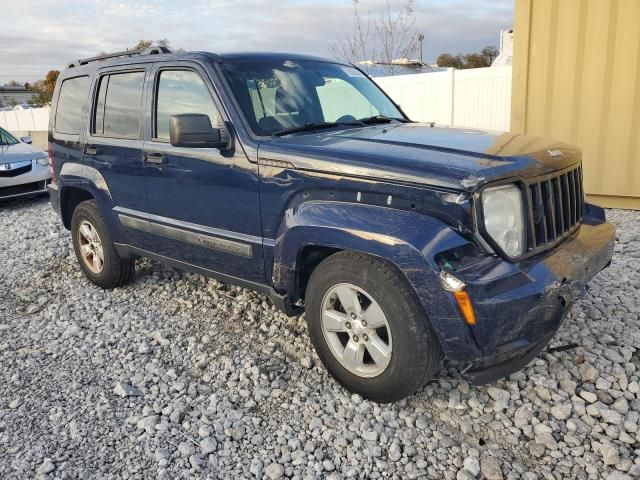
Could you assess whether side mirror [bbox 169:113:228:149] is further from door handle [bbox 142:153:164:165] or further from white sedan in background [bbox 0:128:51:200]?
white sedan in background [bbox 0:128:51:200]

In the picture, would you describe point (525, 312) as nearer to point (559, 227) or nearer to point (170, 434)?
point (559, 227)

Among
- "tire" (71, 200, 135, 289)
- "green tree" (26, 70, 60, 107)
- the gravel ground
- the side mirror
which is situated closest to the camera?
the gravel ground

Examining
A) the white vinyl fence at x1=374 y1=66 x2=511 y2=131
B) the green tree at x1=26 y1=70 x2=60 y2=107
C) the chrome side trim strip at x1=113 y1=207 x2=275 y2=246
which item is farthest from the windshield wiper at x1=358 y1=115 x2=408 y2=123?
the green tree at x1=26 y1=70 x2=60 y2=107

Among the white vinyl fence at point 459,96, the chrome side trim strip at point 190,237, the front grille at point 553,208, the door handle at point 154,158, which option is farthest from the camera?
the white vinyl fence at point 459,96

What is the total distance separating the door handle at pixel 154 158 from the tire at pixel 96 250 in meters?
1.00

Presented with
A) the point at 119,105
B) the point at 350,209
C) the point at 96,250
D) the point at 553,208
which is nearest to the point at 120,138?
the point at 119,105

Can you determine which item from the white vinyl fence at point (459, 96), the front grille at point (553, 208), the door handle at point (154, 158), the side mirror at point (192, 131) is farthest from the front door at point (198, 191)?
the white vinyl fence at point (459, 96)

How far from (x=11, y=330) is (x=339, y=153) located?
3.15 m

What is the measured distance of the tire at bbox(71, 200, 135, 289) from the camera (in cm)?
472

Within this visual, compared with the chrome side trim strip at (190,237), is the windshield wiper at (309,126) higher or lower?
higher

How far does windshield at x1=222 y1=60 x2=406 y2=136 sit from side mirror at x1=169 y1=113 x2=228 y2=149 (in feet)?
0.88

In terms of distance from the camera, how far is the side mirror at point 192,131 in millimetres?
3203

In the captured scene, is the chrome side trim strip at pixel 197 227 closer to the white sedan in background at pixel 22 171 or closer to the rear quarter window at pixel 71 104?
the rear quarter window at pixel 71 104

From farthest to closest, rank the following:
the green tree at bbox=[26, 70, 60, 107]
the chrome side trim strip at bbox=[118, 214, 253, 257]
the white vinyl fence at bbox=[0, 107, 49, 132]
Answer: the green tree at bbox=[26, 70, 60, 107], the white vinyl fence at bbox=[0, 107, 49, 132], the chrome side trim strip at bbox=[118, 214, 253, 257]
